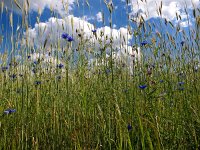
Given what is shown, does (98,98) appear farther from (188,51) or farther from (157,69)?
(188,51)

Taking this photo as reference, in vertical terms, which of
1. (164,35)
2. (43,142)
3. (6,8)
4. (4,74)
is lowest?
(43,142)

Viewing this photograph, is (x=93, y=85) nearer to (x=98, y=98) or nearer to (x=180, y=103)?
(x=98, y=98)

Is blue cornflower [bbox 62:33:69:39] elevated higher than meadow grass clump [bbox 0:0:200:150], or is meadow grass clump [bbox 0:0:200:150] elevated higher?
blue cornflower [bbox 62:33:69:39]

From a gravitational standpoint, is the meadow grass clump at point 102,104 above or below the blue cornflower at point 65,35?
below

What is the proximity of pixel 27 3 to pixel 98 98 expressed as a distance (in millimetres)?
1243

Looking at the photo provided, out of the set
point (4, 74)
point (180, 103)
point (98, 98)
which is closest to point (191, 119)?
point (180, 103)

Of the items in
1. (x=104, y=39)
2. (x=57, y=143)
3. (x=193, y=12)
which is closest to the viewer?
(x=57, y=143)

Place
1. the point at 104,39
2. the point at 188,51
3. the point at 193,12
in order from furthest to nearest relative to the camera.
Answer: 1. the point at 188,51
2. the point at 104,39
3. the point at 193,12

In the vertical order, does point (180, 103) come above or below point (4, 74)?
below

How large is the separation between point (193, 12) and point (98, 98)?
1373 mm

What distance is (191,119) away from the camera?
84.7 inches

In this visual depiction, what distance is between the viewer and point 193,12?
2.62m

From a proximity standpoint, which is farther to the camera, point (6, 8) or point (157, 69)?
point (157, 69)

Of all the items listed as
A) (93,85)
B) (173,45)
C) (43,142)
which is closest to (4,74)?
(93,85)
